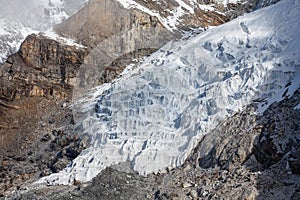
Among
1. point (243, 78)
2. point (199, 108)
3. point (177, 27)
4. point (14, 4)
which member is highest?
point (14, 4)

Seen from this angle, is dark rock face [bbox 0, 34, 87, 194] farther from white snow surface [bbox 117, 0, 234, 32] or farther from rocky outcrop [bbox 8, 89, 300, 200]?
white snow surface [bbox 117, 0, 234, 32]

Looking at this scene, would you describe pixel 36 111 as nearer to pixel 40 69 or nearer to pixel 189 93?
pixel 40 69

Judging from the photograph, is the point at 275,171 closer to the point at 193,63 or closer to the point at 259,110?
the point at 259,110

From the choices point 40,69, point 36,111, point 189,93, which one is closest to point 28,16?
point 40,69

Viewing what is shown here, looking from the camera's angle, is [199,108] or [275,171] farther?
[199,108]

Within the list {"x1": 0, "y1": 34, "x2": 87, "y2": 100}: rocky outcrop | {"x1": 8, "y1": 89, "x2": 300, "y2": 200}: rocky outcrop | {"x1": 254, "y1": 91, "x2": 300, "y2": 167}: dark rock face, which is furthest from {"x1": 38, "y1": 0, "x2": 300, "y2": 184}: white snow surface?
{"x1": 0, "y1": 34, "x2": 87, "y2": 100}: rocky outcrop

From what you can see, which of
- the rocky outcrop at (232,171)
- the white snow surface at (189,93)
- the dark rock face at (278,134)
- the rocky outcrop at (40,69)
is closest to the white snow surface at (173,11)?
the rocky outcrop at (40,69)

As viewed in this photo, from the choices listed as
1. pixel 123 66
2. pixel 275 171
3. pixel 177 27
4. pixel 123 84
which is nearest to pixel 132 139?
pixel 123 84
